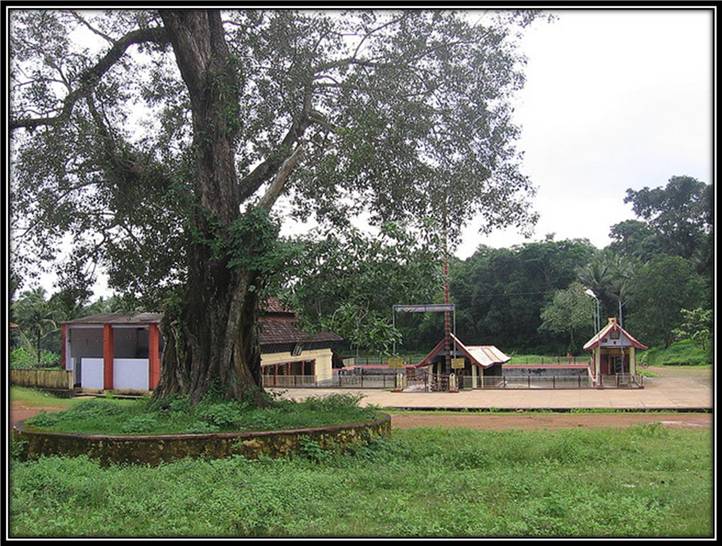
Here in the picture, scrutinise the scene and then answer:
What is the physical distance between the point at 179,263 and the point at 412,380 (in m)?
20.0

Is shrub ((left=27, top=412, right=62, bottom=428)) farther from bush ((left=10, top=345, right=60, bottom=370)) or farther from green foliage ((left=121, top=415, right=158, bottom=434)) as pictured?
bush ((left=10, top=345, right=60, bottom=370))

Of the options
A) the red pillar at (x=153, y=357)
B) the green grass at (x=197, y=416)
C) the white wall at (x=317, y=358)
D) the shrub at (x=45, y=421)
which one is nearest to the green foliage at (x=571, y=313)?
the white wall at (x=317, y=358)

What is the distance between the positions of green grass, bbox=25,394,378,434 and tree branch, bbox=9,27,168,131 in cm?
547

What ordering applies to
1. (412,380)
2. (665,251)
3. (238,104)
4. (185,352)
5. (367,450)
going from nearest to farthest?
1. (367,450)
2. (238,104)
3. (185,352)
4. (412,380)
5. (665,251)

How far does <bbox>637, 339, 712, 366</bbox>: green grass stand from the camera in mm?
39312

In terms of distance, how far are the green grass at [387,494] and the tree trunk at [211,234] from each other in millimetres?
2875

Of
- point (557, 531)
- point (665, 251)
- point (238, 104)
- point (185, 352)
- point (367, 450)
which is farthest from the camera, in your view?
point (665, 251)

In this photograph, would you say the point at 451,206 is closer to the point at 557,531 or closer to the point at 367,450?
the point at 367,450

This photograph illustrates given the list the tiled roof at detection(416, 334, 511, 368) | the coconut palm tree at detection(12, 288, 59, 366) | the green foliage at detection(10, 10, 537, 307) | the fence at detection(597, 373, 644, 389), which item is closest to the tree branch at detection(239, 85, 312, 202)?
the green foliage at detection(10, 10, 537, 307)

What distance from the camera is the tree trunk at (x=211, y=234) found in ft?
40.5

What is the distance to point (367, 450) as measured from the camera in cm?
1120

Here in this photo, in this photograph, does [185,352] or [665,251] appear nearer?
[185,352]

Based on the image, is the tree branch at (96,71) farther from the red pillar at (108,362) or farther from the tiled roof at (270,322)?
the red pillar at (108,362)

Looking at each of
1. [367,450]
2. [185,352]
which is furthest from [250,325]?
[367,450]
